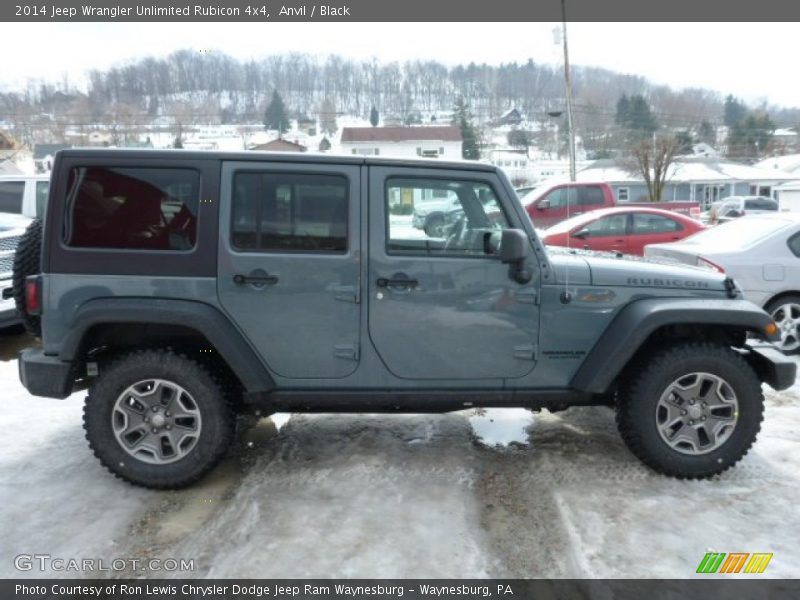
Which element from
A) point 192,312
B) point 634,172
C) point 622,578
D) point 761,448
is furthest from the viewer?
point 634,172

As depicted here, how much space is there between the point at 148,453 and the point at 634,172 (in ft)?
154

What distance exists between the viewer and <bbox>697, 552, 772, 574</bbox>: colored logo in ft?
9.98

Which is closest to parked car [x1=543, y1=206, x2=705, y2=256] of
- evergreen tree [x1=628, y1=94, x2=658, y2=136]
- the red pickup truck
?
the red pickup truck

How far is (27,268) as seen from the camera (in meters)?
3.98

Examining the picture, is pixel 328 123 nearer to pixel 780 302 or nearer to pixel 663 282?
pixel 780 302

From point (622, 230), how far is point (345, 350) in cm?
809

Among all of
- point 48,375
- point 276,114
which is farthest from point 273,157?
point 276,114

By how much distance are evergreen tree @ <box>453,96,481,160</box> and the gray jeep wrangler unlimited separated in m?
7.89

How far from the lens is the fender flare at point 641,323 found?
374cm

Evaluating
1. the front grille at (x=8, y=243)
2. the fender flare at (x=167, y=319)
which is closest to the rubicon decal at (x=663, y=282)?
the fender flare at (x=167, y=319)

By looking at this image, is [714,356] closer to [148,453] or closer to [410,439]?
[410,439]

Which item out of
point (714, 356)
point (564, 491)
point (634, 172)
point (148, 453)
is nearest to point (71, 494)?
point (148, 453)

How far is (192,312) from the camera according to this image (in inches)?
142

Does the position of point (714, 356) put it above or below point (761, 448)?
above
